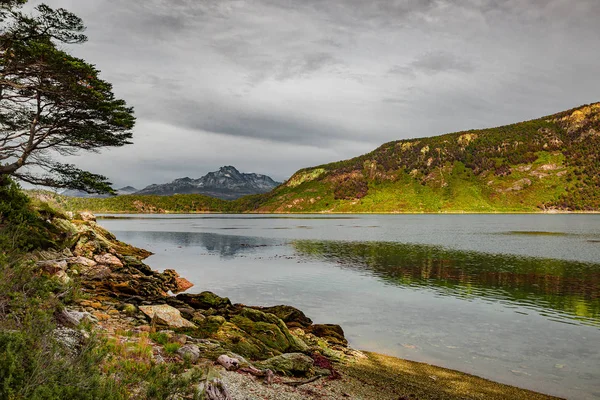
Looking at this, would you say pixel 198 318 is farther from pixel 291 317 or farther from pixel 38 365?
pixel 38 365

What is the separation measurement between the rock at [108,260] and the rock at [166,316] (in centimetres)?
1941

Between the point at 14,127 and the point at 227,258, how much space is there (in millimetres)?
35022

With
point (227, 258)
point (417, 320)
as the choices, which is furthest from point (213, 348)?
point (227, 258)

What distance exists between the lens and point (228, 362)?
40.6 feet

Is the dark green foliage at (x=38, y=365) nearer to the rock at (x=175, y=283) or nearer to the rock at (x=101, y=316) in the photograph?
the rock at (x=101, y=316)

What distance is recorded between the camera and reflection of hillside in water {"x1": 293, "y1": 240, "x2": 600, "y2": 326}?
93.9ft

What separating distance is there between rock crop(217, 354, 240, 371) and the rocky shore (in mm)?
34

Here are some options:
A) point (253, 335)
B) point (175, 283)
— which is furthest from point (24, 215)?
point (175, 283)

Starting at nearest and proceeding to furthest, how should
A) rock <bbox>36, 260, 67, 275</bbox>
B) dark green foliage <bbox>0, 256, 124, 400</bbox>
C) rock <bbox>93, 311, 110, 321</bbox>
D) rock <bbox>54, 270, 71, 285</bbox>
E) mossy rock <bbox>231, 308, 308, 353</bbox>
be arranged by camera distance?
dark green foliage <bbox>0, 256, 124, 400</bbox>, rock <bbox>93, 311, 110, 321</bbox>, rock <bbox>54, 270, 71, 285</bbox>, mossy rock <bbox>231, 308, 308, 353</bbox>, rock <bbox>36, 260, 67, 275</bbox>

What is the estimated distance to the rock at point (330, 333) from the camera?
20500 millimetres

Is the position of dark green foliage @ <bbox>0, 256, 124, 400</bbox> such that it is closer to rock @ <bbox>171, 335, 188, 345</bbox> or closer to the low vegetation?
the low vegetation

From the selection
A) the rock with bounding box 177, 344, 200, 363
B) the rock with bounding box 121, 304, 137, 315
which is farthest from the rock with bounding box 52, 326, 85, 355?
the rock with bounding box 121, 304, 137, 315

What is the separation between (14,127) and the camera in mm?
27562

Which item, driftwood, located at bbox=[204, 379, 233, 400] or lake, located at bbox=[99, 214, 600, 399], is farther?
lake, located at bbox=[99, 214, 600, 399]
